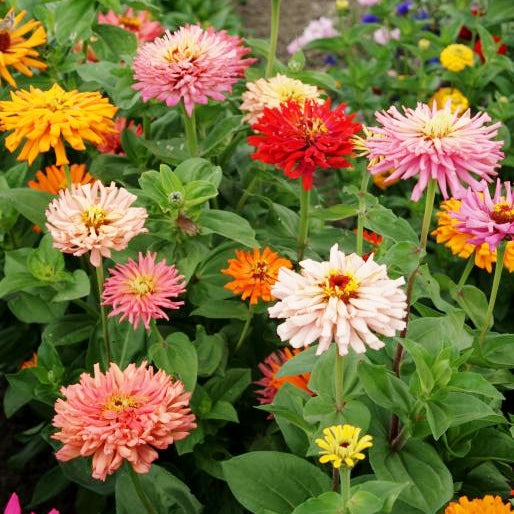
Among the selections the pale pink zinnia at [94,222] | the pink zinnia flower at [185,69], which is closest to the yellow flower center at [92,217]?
the pale pink zinnia at [94,222]

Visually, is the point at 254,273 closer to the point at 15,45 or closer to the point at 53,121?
the point at 53,121

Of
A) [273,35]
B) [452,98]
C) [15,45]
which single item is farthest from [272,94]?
[452,98]

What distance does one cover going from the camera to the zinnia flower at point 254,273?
152cm

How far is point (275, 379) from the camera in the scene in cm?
154

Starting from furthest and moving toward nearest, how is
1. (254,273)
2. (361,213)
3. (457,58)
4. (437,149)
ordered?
(457,58) → (254,273) → (361,213) → (437,149)

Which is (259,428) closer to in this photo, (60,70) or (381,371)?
(381,371)

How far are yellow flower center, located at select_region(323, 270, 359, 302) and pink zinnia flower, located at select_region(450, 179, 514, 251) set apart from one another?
0.30 meters

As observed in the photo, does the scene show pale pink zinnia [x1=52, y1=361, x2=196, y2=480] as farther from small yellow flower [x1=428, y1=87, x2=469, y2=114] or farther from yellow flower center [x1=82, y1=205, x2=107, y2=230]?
small yellow flower [x1=428, y1=87, x2=469, y2=114]

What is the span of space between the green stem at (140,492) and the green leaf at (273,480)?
129 millimetres

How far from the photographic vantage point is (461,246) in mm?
1642

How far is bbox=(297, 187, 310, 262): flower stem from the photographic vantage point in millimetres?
1616

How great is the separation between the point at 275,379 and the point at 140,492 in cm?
34

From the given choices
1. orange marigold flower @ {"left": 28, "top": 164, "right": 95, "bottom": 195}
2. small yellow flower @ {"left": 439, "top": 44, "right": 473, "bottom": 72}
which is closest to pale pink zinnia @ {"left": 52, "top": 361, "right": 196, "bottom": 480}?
orange marigold flower @ {"left": 28, "top": 164, "right": 95, "bottom": 195}

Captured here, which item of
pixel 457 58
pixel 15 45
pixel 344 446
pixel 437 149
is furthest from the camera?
pixel 457 58
